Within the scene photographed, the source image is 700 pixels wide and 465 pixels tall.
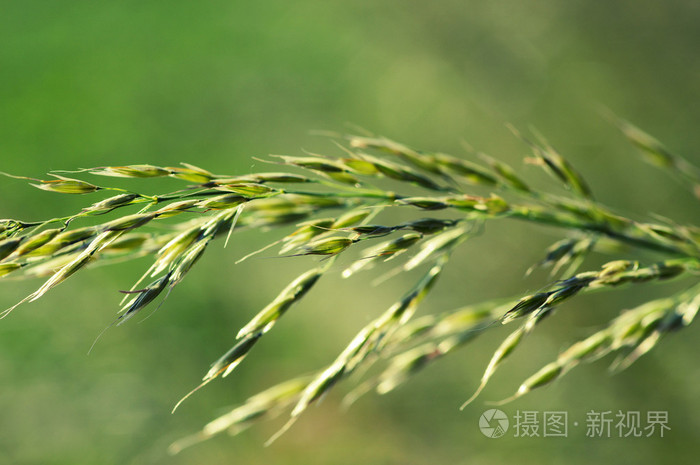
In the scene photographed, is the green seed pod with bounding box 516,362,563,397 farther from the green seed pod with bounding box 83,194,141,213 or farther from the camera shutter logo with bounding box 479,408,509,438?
the camera shutter logo with bounding box 479,408,509,438

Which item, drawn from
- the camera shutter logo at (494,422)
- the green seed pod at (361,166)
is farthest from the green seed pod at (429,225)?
the camera shutter logo at (494,422)

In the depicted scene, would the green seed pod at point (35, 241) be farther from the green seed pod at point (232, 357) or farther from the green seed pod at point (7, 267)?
the green seed pod at point (232, 357)

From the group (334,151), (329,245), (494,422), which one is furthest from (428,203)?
(334,151)

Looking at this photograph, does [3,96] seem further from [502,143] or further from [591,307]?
[591,307]

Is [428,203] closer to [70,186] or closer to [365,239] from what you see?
[365,239]

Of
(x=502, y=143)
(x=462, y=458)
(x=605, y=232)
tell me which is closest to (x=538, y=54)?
(x=502, y=143)

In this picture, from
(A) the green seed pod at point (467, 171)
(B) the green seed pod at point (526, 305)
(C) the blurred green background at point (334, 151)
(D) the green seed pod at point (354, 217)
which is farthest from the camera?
(C) the blurred green background at point (334, 151)
